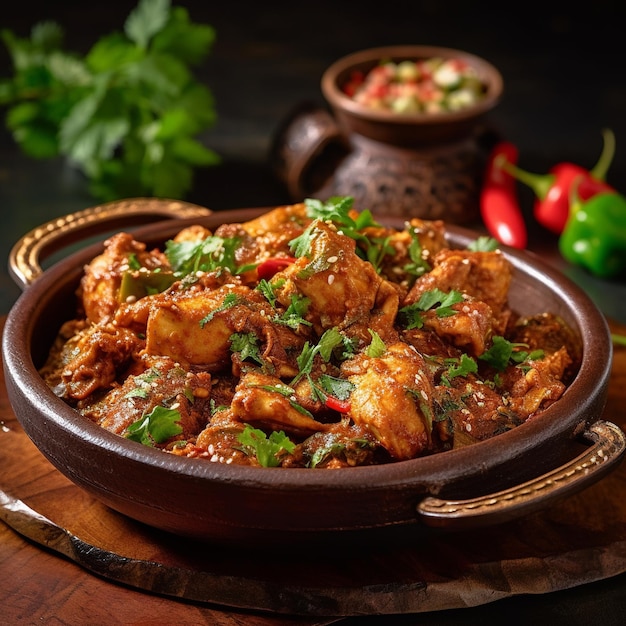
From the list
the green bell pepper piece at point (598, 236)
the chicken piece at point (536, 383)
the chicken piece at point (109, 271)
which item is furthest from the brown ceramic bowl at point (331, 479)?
the green bell pepper piece at point (598, 236)

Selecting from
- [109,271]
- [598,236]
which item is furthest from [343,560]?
[598,236]

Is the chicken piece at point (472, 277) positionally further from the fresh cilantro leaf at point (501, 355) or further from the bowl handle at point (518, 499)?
the bowl handle at point (518, 499)

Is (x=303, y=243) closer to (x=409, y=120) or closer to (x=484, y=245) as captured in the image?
(x=484, y=245)

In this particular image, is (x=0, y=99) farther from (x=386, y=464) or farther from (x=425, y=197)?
(x=386, y=464)

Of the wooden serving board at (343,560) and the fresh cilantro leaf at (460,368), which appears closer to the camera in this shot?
the wooden serving board at (343,560)

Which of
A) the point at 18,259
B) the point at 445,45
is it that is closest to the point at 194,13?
the point at 445,45

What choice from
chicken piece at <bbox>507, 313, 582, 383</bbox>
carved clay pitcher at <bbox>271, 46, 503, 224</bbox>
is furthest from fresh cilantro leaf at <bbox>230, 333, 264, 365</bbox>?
carved clay pitcher at <bbox>271, 46, 503, 224</bbox>
